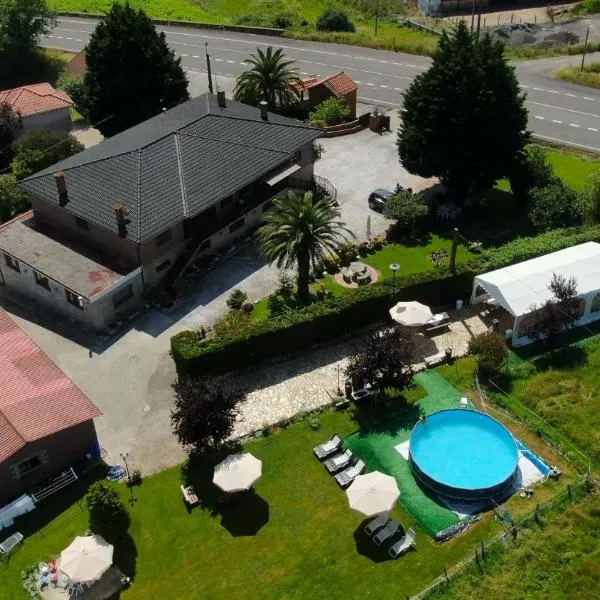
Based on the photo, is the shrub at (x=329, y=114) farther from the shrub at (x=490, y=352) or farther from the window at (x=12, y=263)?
the shrub at (x=490, y=352)

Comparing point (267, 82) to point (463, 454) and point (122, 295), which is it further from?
point (463, 454)

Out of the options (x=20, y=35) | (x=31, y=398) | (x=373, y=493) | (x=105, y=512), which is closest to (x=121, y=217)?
(x=31, y=398)

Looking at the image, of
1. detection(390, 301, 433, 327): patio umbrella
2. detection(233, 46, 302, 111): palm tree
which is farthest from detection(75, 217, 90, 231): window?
detection(233, 46, 302, 111): palm tree

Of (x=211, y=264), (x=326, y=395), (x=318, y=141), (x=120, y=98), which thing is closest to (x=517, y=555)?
(x=326, y=395)

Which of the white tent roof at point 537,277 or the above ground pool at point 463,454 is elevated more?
the white tent roof at point 537,277

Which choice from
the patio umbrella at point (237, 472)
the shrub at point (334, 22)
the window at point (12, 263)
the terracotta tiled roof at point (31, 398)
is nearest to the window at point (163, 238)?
the window at point (12, 263)
